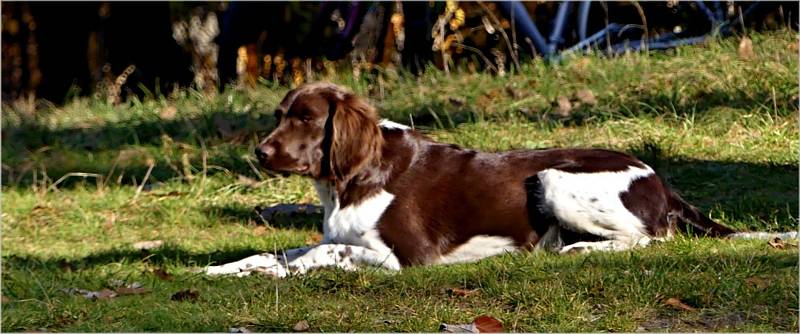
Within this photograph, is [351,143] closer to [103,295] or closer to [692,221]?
[103,295]

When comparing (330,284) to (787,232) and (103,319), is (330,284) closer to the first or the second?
(103,319)

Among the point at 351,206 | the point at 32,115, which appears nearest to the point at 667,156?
the point at 351,206

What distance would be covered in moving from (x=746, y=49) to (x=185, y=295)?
6418 millimetres

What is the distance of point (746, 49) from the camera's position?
11.1 meters

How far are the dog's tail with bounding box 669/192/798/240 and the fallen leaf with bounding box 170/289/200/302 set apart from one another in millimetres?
2557

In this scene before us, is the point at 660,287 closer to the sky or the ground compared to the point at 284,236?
closer to the sky

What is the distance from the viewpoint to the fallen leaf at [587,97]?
1073cm

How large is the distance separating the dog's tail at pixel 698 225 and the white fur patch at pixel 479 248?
34.9 inches

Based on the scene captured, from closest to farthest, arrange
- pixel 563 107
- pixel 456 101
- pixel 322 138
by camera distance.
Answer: pixel 322 138, pixel 563 107, pixel 456 101

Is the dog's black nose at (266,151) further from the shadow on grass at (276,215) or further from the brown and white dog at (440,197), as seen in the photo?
the shadow on grass at (276,215)

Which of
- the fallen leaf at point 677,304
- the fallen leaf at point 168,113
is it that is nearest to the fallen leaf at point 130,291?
the fallen leaf at point 677,304

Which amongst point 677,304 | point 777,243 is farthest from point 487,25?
point 677,304

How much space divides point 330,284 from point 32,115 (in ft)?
28.4

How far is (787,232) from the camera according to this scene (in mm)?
7043
